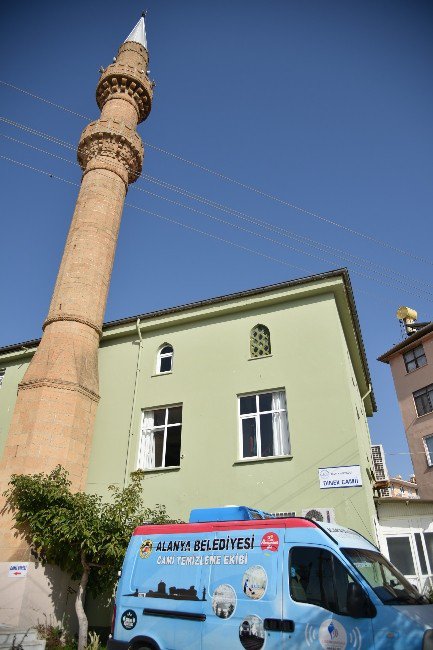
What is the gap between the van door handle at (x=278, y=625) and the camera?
5965mm

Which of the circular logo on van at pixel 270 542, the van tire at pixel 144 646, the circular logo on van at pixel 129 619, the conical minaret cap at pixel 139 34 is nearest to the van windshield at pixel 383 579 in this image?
the circular logo on van at pixel 270 542

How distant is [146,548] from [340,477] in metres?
5.89

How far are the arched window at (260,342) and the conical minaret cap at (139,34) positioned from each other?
68.4 ft

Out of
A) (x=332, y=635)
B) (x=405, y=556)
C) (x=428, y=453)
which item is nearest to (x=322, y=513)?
(x=405, y=556)

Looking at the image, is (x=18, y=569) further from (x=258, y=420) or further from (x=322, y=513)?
(x=322, y=513)

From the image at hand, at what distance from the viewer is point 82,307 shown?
1706cm

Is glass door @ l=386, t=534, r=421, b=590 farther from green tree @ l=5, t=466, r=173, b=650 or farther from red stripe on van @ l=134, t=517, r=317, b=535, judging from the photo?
red stripe on van @ l=134, t=517, r=317, b=535

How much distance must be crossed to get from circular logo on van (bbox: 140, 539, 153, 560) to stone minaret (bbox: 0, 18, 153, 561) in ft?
20.9

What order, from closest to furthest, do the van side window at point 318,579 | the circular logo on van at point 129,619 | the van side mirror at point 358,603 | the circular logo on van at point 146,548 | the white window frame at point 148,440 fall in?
1. the van side mirror at point 358,603
2. the van side window at point 318,579
3. the circular logo on van at point 129,619
4. the circular logo on van at point 146,548
5. the white window frame at point 148,440

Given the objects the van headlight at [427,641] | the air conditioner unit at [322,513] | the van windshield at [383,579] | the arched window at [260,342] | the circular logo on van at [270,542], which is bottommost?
the van headlight at [427,641]

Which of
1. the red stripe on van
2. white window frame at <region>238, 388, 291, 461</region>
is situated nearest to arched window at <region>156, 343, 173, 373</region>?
white window frame at <region>238, 388, 291, 461</region>

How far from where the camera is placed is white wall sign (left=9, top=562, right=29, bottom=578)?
1203cm

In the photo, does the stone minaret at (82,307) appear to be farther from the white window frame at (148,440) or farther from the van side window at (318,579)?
the van side window at (318,579)

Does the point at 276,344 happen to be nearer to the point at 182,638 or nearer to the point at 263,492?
the point at 263,492
